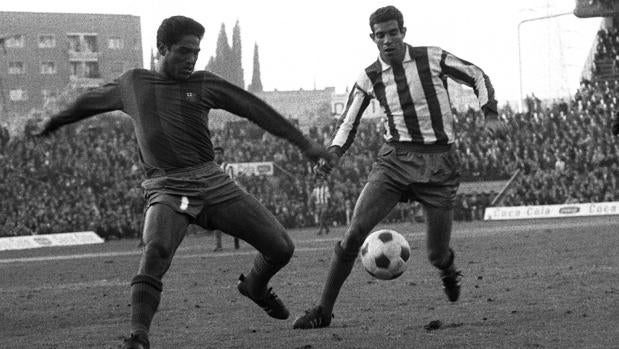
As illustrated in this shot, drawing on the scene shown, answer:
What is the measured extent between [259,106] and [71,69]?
79703 millimetres

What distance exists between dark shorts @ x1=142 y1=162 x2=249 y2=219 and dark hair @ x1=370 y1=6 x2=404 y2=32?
2.26 m

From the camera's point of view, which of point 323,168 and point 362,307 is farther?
point 362,307

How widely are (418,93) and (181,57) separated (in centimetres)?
255

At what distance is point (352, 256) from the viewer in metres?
9.16

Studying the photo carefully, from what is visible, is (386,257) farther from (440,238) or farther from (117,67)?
(117,67)

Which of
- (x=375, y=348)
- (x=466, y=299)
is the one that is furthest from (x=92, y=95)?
(x=466, y=299)

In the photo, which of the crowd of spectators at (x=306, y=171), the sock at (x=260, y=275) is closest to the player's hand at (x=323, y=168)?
the sock at (x=260, y=275)

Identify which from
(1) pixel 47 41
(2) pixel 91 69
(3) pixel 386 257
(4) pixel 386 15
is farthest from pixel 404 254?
(2) pixel 91 69

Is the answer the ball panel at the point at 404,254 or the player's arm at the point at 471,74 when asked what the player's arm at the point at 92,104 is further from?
the ball panel at the point at 404,254

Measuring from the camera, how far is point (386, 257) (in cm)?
991

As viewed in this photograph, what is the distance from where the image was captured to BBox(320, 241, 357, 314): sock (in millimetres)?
9062

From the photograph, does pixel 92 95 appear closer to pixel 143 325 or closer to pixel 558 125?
pixel 143 325

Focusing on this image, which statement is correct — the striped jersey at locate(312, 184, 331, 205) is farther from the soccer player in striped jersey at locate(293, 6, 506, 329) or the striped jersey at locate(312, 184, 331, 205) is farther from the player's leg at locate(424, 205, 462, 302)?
the soccer player in striped jersey at locate(293, 6, 506, 329)

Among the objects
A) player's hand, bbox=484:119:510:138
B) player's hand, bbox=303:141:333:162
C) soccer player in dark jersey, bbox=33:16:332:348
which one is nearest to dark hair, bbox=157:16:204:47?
soccer player in dark jersey, bbox=33:16:332:348
